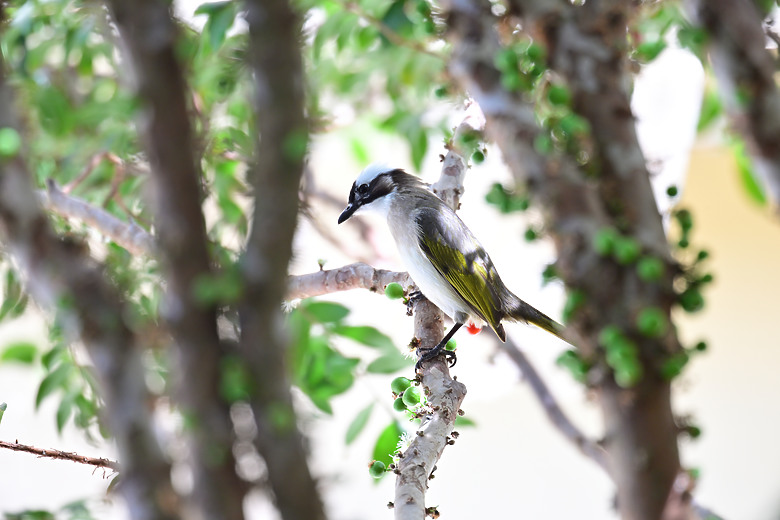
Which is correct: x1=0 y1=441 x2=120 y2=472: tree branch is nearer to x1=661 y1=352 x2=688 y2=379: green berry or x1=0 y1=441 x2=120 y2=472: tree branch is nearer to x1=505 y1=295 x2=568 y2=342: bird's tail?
x1=661 y1=352 x2=688 y2=379: green berry

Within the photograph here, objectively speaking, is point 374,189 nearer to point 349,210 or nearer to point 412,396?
point 349,210

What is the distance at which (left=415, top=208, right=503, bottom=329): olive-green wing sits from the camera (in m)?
2.22

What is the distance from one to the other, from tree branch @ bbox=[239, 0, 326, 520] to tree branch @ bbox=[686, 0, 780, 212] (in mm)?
380

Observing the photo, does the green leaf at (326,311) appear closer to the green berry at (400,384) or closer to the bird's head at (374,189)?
the green berry at (400,384)

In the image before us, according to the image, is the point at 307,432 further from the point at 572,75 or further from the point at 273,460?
the point at 572,75

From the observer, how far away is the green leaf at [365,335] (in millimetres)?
1843

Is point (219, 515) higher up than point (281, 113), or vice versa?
point (281, 113)

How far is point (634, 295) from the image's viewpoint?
66 cm

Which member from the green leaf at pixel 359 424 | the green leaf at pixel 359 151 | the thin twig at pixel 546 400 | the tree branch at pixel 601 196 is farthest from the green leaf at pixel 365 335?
the tree branch at pixel 601 196

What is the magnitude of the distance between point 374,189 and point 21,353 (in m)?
1.19

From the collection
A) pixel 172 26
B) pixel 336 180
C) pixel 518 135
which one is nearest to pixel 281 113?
pixel 172 26

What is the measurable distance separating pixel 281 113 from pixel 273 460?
26cm

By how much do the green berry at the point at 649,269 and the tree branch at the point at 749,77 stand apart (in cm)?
13

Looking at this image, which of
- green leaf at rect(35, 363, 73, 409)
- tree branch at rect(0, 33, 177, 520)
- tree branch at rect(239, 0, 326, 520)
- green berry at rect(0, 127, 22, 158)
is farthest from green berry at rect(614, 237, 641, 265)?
green leaf at rect(35, 363, 73, 409)
